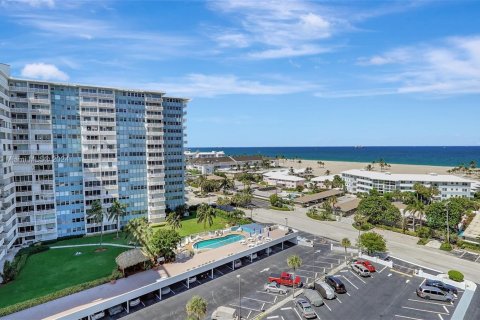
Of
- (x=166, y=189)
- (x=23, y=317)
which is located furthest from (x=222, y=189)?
(x=23, y=317)

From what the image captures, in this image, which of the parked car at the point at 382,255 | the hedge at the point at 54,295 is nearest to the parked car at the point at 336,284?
the parked car at the point at 382,255

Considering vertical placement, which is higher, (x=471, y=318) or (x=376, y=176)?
(x=376, y=176)

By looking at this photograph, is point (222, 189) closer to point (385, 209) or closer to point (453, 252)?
point (385, 209)

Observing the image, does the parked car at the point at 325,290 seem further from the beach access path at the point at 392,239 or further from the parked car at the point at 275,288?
the beach access path at the point at 392,239

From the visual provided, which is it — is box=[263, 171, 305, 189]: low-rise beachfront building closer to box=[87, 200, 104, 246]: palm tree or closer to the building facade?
the building facade

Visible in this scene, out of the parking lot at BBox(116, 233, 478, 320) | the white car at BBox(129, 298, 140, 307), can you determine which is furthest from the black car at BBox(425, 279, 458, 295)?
the white car at BBox(129, 298, 140, 307)

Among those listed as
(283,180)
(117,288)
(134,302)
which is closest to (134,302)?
(134,302)
